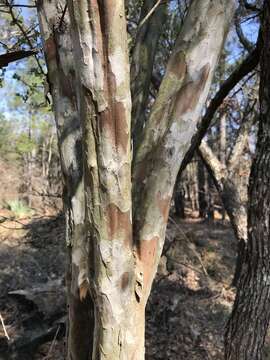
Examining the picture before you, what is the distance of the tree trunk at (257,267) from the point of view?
11.1 ft

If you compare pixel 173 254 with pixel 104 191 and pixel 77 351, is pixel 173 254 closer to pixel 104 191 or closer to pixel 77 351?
pixel 77 351

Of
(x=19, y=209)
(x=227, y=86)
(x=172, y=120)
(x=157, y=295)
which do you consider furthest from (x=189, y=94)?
(x=19, y=209)

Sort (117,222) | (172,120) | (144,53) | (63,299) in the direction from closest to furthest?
(117,222), (172,120), (144,53), (63,299)

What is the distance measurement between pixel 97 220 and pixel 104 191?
14 centimetres

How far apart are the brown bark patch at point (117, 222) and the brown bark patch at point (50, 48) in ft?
2.88

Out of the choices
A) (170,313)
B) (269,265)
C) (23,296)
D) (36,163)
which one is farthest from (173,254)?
(36,163)

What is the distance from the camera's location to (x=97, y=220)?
1677 millimetres

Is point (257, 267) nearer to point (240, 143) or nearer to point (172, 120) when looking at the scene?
point (172, 120)

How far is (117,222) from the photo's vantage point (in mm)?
1687

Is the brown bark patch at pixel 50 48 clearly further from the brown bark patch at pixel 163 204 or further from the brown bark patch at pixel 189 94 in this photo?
the brown bark patch at pixel 163 204

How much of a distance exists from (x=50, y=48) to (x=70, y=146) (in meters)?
0.51

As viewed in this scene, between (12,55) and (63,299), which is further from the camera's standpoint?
(63,299)

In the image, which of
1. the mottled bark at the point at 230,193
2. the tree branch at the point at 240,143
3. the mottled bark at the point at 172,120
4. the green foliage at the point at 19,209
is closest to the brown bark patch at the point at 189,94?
the mottled bark at the point at 172,120

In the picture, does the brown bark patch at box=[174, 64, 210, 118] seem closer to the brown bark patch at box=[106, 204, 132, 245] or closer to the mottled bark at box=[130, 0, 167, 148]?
the brown bark patch at box=[106, 204, 132, 245]
